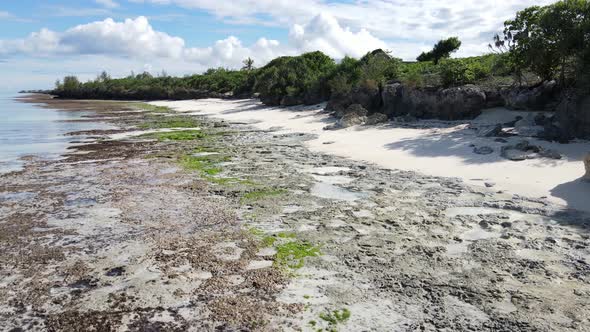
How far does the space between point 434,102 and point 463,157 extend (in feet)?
25.6

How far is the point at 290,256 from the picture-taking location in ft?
22.2

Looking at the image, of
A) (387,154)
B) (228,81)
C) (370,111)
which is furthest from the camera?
(228,81)

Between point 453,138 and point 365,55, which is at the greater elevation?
point 365,55

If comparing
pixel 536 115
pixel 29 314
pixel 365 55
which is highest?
pixel 365 55

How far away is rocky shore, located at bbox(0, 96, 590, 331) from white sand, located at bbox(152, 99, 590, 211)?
2.70 feet

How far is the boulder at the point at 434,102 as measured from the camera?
18.6 meters

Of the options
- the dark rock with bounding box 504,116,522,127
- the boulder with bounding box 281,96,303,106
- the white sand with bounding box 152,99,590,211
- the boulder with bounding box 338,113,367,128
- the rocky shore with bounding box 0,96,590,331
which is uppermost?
the boulder with bounding box 281,96,303,106

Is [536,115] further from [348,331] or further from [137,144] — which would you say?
[137,144]

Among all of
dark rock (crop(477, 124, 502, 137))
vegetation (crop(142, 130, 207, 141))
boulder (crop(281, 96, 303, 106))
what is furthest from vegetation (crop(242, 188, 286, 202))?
boulder (crop(281, 96, 303, 106))

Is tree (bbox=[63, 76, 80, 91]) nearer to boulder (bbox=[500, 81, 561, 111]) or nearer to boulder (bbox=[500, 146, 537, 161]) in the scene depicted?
boulder (bbox=[500, 81, 561, 111])

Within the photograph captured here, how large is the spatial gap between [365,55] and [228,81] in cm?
3053

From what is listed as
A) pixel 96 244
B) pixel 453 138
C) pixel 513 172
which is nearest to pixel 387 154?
pixel 453 138

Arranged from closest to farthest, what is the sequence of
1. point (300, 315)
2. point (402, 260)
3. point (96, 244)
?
point (300, 315) < point (402, 260) < point (96, 244)

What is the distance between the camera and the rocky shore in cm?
512
